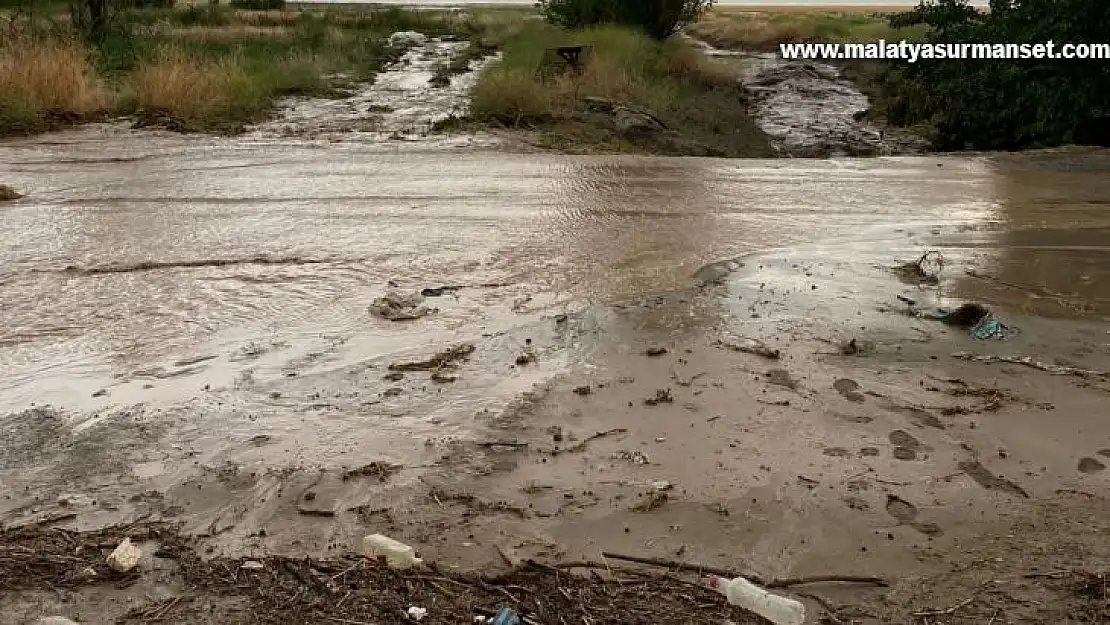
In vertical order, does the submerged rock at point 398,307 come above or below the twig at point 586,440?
below

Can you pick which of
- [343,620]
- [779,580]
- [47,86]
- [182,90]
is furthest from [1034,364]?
[47,86]

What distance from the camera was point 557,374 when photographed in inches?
185

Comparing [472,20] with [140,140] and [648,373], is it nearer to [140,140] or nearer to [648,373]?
[140,140]

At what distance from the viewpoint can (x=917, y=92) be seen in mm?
16766

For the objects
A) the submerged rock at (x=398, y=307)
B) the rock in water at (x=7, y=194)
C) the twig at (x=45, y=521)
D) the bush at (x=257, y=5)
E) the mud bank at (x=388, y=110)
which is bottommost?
the mud bank at (x=388, y=110)

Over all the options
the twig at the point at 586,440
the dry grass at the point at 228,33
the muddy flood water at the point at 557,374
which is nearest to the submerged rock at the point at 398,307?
the muddy flood water at the point at 557,374

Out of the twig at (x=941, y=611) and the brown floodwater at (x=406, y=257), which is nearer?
the twig at (x=941, y=611)

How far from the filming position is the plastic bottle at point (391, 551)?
2.97 metres

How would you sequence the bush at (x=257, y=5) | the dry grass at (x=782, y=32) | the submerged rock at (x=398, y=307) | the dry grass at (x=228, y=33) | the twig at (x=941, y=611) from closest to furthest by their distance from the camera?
the twig at (x=941, y=611) → the submerged rock at (x=398, y=307) → the dry grass at (x=228, y=33) → the dry grass at (x=782, y=32) → the bush at (x=257, y=5)

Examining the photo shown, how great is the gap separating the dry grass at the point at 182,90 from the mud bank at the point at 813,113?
9519 mm

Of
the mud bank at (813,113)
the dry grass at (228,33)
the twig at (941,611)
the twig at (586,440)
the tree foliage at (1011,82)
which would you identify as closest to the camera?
the twig at (941,611)

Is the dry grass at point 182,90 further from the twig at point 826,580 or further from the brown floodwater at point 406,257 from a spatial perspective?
the twig at point 826,580

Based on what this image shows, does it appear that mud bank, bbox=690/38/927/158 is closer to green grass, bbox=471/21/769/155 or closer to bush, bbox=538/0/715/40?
green grass, bbox=471/21/769/155

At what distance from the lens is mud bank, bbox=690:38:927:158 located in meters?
17.0
